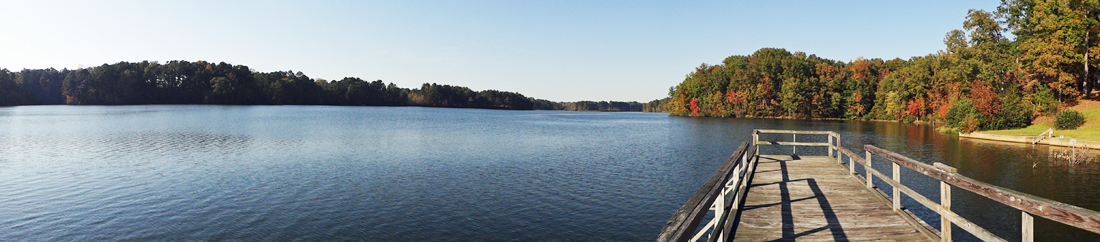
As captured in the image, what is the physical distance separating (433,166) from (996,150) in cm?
3755

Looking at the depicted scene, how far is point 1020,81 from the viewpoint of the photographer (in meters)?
56.5

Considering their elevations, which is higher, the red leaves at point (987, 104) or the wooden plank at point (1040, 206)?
the red leaves at point (987, 104)

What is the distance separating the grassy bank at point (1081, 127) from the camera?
38.7m

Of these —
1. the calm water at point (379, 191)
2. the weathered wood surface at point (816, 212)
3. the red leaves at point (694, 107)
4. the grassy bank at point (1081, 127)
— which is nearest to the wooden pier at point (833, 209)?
the weathered wood surface at point (816, 212)

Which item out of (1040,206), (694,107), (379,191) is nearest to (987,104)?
(379,191)

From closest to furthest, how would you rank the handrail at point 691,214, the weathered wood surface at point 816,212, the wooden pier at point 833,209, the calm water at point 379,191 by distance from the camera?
1. the handrail at point 691,214
2. the wooden pier at point 833,209
3. the weathered wood surface at point 816,212
4. the calm water at point 379,191

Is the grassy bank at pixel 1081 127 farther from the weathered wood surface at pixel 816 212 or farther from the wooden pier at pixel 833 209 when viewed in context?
the wooden pier at pixel 833 209

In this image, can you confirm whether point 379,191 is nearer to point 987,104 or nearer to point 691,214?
point 691,214

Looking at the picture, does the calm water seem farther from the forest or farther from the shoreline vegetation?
the shoreline vegetation

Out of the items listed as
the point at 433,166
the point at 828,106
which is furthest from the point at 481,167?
the point at 828,106

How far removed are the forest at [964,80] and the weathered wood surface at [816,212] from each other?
48.4m

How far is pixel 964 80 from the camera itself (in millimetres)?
67938

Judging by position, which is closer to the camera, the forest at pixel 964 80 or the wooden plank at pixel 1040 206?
the wooden plank at pixel 1040 206

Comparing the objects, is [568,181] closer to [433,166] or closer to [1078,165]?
[433,166]
